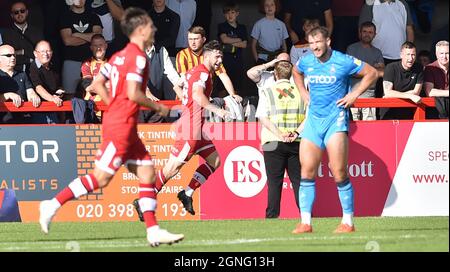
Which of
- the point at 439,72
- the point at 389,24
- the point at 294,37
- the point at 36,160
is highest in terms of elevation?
the point at 389,24

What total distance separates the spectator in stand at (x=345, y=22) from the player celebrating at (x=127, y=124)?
7319mm

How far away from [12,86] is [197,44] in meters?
2.68

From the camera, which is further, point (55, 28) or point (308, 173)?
point (55, 28)

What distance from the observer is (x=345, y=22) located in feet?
61.0

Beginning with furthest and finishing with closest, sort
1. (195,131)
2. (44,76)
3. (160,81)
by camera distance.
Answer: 1. (160,81)
2. (44,76)
3. (195,131)

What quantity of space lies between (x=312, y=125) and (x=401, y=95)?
12.1ft

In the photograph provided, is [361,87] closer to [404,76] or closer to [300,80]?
[300,80]

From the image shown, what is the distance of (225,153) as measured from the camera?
16.4 meters

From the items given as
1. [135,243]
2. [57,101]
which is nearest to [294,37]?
[57,101]

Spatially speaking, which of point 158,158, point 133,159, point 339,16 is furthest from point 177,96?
point 133,159

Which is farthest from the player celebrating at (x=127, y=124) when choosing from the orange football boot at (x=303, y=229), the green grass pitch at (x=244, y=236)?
the orange football boot at (x=303, y=229)

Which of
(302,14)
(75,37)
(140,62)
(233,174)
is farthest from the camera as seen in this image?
(302,14)

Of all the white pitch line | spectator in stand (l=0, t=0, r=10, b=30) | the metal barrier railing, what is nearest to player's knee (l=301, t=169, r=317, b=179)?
the white pitch line

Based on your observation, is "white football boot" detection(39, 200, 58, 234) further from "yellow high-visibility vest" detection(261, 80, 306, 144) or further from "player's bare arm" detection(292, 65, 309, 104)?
"yellow high-visibility vest" detection(261, 80, 306, 144)
